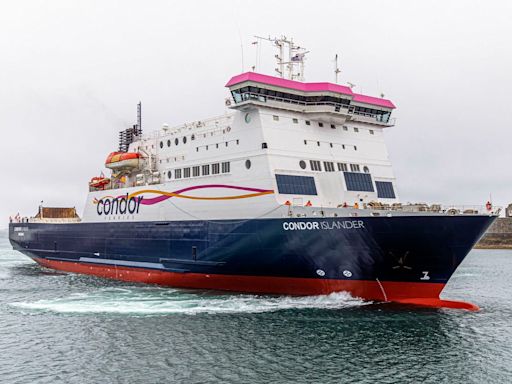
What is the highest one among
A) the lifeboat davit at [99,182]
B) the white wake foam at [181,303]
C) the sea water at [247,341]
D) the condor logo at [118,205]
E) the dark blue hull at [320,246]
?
the lifeboat davit at [99,182]

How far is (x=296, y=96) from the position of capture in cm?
2434

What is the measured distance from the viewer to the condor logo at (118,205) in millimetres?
29625

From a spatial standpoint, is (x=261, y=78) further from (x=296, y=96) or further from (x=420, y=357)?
(x=420, y=357)

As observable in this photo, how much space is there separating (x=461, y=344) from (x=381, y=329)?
8.47ft

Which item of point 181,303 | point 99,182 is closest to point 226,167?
point 181,303

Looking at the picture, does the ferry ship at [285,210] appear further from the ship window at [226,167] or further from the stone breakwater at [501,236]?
the stone breakwater at [501,236]

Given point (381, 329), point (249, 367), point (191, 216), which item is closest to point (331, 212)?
point (381, 329)

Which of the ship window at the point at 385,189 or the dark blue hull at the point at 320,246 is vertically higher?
the ship window at the point at 385,189

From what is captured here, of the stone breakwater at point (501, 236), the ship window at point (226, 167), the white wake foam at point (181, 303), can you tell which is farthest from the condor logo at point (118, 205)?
the stone breakwater at point (501, 236)

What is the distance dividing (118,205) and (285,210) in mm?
14219

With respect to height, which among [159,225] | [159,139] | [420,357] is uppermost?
[159,139]

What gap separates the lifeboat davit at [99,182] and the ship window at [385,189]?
1935 centimetres

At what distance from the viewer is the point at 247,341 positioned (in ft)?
50.2

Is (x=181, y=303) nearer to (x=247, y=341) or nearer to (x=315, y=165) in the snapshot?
(x=247, y=341)
